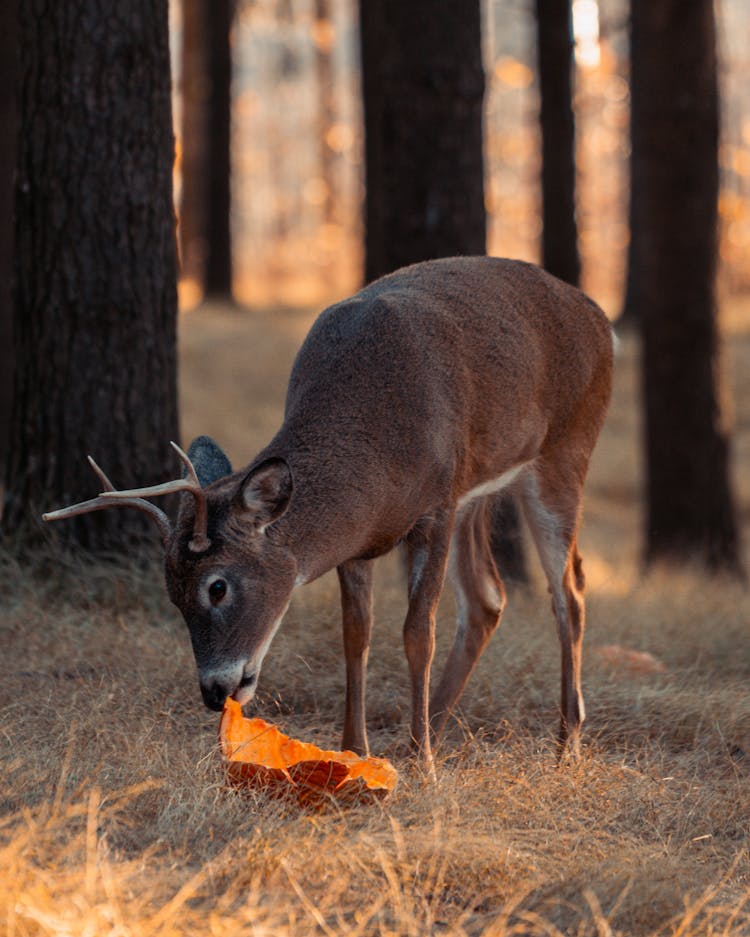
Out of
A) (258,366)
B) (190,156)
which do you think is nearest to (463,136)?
(258,366)

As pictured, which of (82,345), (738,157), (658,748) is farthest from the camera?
(738,157)

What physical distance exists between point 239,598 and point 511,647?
93.2 inches

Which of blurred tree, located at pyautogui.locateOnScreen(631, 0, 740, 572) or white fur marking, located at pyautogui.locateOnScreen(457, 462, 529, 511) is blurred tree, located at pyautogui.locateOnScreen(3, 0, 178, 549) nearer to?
white fur marking, located at pyautogui.locateOnScreen(457, 462, 529, 511)

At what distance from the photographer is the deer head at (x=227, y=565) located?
15.4ft

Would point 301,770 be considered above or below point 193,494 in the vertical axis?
below

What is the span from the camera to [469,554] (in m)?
6.64

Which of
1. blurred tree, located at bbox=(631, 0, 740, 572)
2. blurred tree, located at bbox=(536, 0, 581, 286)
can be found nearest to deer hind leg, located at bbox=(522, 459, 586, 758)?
blurred tree, located at bbox=(631, 0, 740, 572)

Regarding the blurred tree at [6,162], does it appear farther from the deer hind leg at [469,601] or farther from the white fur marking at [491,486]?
the white fur marking at [491,486]

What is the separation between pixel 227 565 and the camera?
4785mm

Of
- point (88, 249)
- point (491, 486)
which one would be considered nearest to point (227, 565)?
point (491, 486)

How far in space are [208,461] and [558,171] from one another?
415 inches

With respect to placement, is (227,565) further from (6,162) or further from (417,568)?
(6,162)

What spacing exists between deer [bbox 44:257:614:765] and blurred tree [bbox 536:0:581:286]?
8.17 meters

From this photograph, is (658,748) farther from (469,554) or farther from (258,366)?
(258,366)
